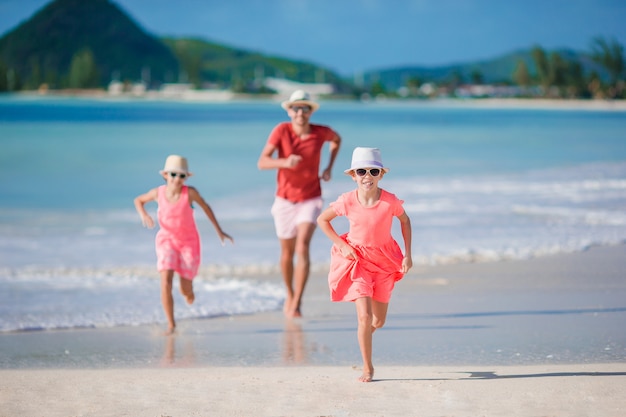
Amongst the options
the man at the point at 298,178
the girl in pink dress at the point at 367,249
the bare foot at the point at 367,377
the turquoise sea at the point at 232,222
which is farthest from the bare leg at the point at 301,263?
the bare foot at the point at 367,377

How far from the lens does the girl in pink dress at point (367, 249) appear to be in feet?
18.7

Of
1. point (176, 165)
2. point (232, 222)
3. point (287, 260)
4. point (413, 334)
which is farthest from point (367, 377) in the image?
point (232, 222)

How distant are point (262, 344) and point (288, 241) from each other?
166cm

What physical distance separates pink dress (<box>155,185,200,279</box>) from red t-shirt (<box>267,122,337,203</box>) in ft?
3.67

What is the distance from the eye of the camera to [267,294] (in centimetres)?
915

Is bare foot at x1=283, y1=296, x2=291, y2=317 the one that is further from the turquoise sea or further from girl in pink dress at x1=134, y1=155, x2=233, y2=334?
girl in pink dress at x1=134, y1=155, x2=233, y2=334

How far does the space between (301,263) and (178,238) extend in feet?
3.95

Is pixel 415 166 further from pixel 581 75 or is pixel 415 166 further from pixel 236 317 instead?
pixel 581 75

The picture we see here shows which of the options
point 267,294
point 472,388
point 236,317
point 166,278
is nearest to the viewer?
point 472,388

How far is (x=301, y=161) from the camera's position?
8359 mm

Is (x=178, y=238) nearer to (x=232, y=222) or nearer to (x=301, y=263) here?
(x=301, y=263)

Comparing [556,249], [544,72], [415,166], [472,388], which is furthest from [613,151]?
[544,72]

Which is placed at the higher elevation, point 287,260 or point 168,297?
point 287,260

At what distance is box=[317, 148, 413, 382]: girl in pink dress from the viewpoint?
18.7ft
